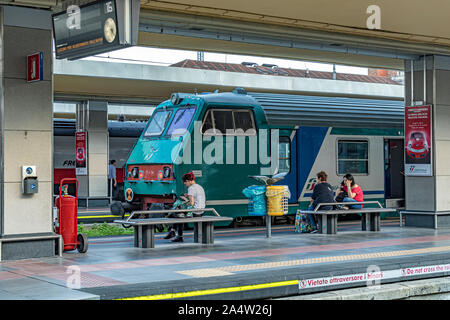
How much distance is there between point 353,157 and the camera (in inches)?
702

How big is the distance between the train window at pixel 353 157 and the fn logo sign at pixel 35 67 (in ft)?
29.6

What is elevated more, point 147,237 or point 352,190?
point 352,190

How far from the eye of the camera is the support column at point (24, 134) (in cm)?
1075

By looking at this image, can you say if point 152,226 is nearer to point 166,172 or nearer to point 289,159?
point 166,172

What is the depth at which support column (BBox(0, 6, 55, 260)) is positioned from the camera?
423 inches

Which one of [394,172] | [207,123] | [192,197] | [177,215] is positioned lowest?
[177,215]

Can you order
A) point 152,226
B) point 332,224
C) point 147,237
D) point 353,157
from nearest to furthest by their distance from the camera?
point 147,237
point 152,226
point 332,224
point 353,157

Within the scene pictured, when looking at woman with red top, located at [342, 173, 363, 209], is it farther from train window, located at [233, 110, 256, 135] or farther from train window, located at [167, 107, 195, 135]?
train window, located at [167, 107, 195, 135]

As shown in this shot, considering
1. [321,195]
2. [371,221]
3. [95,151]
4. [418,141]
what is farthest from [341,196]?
[95,151]

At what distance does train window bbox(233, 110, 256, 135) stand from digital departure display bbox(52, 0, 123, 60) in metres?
6.22

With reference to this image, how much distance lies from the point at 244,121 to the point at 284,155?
54.7 inches

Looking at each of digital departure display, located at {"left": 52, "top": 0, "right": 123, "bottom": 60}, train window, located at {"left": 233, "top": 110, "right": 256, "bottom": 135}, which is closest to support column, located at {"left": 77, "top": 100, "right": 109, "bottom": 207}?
train window, located at {"left": 233, "top": 110, "right": 256, "bottom": 135}

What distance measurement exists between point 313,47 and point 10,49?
21.3 ft
